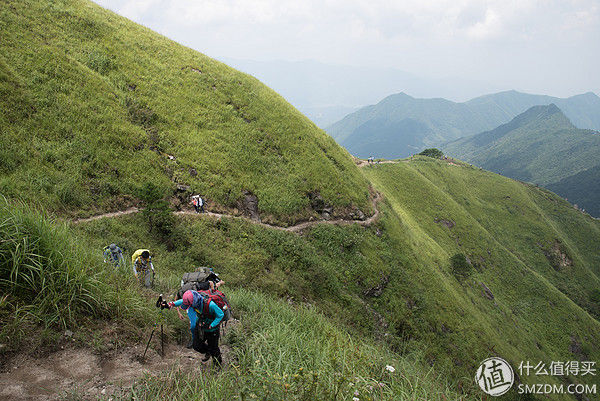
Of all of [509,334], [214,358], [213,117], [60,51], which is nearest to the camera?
[214,358]

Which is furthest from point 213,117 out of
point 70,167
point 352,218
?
point 352,218

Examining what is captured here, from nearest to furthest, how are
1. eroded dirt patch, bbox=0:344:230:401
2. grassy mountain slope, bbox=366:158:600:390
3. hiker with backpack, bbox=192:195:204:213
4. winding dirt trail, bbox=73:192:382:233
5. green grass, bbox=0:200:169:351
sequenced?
eroded dirt patch, bbox=0:344:230:401, green grass, bbox=0:200:169:351, winding dirt trail, bbox=73:192:382:233, hiker with backpack, bbox=192:195:204:213, grassy mountain slope, bbox=366:158:600:390

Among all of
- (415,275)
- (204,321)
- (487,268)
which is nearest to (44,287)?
(204,321)

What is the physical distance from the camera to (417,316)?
2542 cm

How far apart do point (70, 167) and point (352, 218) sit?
23168 millimetres

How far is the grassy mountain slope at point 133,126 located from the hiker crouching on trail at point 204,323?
41.3ft

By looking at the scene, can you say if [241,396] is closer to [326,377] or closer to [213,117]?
[326,377]

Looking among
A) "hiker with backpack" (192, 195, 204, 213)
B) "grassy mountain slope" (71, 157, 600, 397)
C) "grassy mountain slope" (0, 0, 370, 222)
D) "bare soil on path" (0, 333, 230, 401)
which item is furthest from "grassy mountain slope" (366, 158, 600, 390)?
"bare soil on path" (0, 333, 230, 401)

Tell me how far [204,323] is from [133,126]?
816 inches

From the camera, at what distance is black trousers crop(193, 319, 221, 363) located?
6051 mm

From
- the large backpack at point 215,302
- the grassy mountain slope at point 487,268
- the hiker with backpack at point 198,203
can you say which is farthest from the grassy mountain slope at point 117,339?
the grassy mountain slope at point 487,268

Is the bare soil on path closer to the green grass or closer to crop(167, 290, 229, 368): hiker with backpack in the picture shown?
the green grass

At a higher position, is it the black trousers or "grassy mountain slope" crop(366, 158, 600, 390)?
the black trousers

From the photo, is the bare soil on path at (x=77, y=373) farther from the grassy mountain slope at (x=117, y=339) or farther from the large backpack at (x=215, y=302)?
the large backpack at (x=215, y=302)
